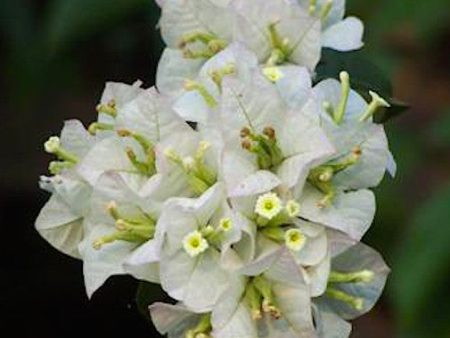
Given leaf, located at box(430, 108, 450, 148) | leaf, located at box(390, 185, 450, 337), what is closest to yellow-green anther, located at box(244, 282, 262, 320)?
leaf, located at box(390, 185, 450, 337)

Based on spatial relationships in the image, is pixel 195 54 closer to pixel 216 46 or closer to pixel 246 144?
pixel 216 46

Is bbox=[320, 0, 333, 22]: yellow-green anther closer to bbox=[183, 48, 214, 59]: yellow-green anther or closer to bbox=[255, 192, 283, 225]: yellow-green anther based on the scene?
bbox=[183, 48, 214, 59]: yellow-green anther

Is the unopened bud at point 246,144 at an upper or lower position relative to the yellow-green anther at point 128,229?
upper

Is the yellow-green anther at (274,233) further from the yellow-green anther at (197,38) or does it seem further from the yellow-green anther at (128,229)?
the yellow-green anther at (197,38)

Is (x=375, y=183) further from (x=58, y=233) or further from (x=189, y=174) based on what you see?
(x=58, y=233)

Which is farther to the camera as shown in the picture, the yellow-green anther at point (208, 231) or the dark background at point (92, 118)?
the dark background at point (92, 118)

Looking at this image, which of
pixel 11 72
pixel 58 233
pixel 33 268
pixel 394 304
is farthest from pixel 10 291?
pixel 58 233

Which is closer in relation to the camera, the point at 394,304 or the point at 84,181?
the point at 84,181

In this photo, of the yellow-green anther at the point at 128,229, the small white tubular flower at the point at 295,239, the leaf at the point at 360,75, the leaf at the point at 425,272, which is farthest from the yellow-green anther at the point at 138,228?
the leaf at the point at 425,272
